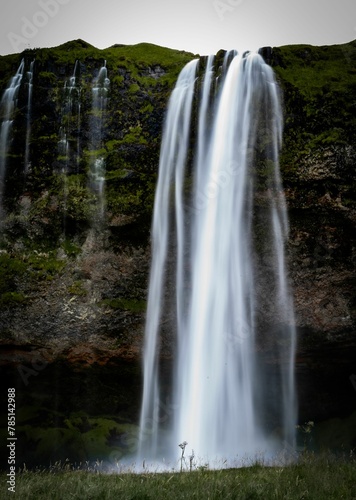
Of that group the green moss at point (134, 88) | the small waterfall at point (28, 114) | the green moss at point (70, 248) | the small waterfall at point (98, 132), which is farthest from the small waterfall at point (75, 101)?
the green moss at point (70, 248)

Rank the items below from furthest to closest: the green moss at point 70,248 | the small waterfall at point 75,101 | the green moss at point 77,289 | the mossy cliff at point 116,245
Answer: the small waterfall at point 75,101, the green moss at point 70,248, the green moss at point 77,289, the mossy cliff at point 116,245

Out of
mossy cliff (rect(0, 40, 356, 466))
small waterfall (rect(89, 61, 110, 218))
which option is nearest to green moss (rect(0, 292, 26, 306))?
mossy cliff (rect(0, 40, 356, 466))

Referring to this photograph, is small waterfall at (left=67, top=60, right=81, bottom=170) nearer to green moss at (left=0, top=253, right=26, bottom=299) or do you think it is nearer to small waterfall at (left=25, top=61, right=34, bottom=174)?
small waterfall at (left=25, top=61, right=34, bottom=174)

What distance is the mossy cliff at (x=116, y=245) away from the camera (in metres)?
11.1

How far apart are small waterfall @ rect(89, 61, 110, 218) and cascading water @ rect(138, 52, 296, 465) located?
6.04ft

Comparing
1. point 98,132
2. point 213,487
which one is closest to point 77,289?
point 98,132

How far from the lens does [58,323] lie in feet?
38.7

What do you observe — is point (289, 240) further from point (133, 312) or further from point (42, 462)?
point (42, 462)

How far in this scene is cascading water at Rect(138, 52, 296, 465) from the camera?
1082 cm

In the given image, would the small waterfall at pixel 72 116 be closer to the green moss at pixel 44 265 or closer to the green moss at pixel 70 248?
the green moss at pixel 70 248

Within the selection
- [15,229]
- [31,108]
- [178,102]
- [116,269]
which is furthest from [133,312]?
[31,108]

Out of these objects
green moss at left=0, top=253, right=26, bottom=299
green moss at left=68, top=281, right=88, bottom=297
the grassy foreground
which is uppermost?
green moss at left=0, top=253, right=26, bottom=299

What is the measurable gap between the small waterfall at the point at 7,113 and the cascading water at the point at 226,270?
5040mm

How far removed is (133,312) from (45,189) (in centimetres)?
461
